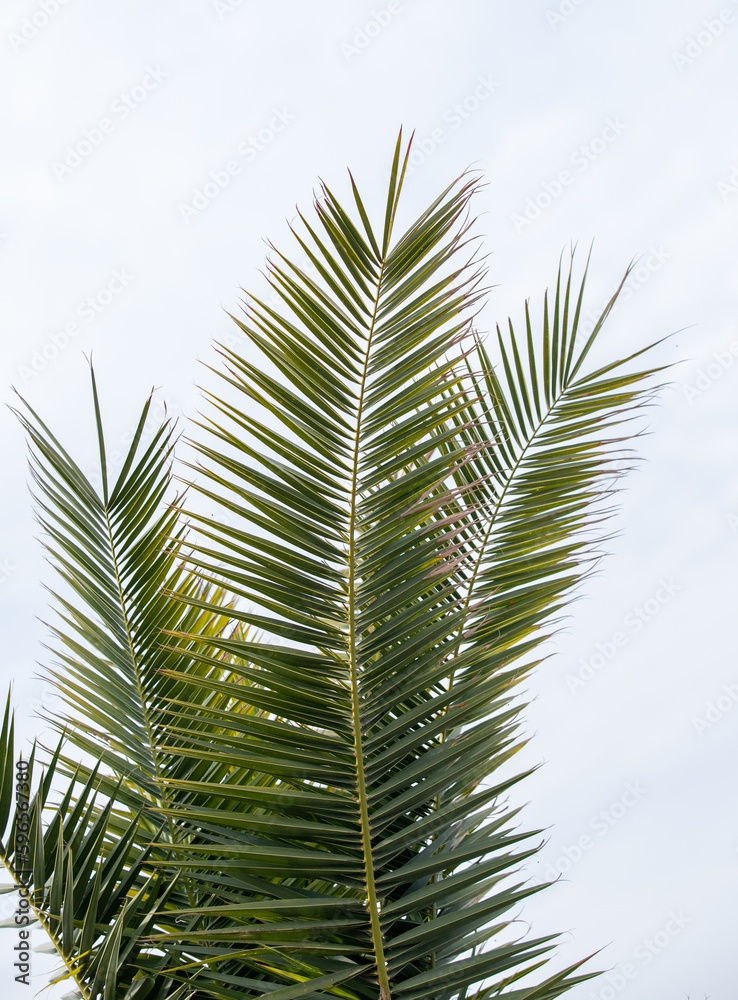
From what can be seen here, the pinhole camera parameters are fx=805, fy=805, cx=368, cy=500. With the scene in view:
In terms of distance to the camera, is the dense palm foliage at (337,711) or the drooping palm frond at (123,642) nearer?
the dense palm foliage at (337,711)

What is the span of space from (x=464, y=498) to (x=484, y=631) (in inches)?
16.9

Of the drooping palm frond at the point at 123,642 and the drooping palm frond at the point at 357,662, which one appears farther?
the drooping palm frond at the point at 123,642

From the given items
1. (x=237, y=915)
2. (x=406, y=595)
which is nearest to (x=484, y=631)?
(x=406, y=595)

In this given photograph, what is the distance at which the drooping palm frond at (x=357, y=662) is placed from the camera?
1405mm

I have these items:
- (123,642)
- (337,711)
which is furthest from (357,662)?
(123,642)

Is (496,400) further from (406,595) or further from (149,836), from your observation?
(149,836)

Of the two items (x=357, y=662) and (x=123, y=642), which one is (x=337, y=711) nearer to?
(x=357, y=662)

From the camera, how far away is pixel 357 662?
59.7 inches

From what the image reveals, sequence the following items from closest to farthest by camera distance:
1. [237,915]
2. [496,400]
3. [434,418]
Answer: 1. [237,915]
2. [434,418]
3. [496,400]

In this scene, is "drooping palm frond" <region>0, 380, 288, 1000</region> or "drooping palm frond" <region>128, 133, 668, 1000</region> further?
"drooping palm frond" <region>0, 380, 288, 1000</region>

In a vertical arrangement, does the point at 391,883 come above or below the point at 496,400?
below

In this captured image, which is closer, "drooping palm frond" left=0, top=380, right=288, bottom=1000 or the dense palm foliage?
the dense palm foliage

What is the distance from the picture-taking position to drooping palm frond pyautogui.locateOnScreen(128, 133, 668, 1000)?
1405mm

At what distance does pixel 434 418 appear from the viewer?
159 centimetres
